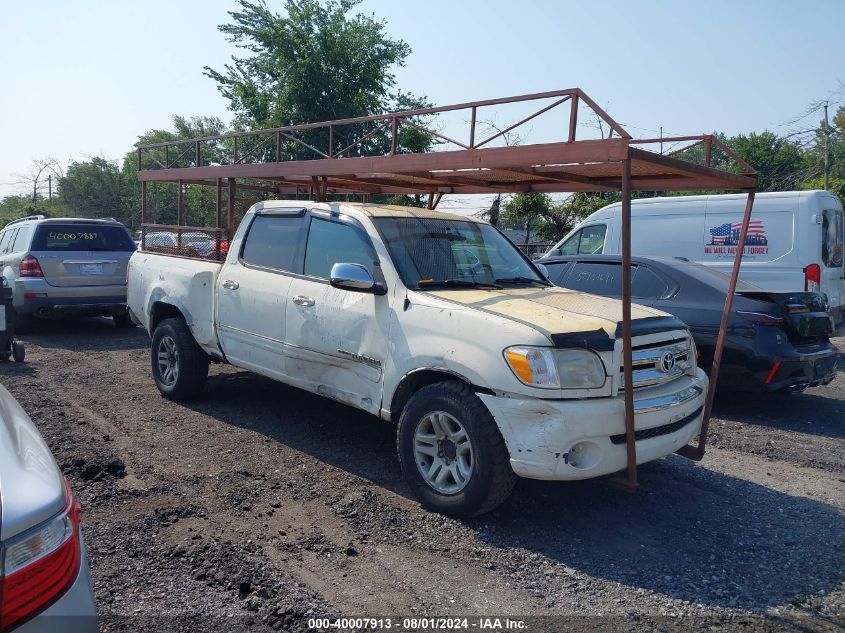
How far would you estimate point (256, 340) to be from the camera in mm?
5648

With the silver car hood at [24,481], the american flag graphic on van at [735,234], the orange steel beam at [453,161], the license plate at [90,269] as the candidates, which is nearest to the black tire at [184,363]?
the orange steel beam at [453,161]

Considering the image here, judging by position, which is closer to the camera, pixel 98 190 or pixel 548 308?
pixel 548 308

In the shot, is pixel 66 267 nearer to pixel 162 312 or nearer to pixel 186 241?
pixel 162 312

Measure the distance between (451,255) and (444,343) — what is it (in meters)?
1.14

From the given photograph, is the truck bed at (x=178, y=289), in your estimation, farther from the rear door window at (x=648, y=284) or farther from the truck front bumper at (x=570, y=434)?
the rear door window at (x=648, y=284)

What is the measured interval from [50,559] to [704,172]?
4003 millimetres

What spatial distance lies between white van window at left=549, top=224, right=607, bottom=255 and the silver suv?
22.0 ft

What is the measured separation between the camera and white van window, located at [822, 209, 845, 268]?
9.39 metres

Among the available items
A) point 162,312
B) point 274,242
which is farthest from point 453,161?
point 162,312

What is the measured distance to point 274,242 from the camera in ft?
→ 18.9

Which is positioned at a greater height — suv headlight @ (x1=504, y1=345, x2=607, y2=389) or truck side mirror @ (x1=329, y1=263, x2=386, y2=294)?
truck side mirror @ (x1=329, y1=263, x2=386, y2=294)

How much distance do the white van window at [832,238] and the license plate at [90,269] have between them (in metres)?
10.3

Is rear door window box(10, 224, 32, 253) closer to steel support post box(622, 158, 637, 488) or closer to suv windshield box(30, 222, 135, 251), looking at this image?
suv windshield box(30, 222, 135, 251)

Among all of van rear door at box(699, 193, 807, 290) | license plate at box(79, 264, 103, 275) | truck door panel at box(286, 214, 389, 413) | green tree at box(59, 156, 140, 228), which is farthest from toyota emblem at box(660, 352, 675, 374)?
green tree at box(59, 156, 140, 228)
